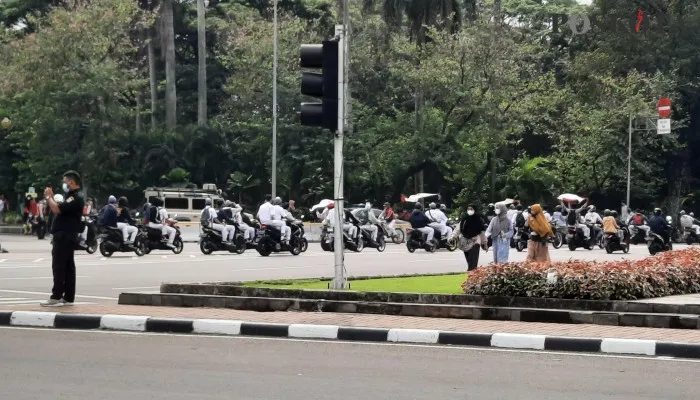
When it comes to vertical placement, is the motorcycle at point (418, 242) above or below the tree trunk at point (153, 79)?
below

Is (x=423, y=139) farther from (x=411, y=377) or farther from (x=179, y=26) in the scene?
(x=411, y=377)

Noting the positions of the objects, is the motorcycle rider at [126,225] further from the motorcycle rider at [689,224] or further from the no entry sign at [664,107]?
the no entry sign at [664,107]

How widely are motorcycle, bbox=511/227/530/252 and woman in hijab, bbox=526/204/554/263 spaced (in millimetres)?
17267

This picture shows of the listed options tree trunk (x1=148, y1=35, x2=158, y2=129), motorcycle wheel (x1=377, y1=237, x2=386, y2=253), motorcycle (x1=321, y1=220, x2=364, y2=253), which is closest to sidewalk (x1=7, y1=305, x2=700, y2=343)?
motorcycle (x1=321, y1=220, x2=364, y2=253)

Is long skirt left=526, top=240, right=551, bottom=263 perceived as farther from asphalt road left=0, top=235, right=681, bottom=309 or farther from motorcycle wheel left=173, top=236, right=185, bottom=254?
motorcycle wheel left=173, top=236, right=185, bottom=254

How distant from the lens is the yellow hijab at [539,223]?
69.0 feet

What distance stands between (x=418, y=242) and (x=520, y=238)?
12.8 feet

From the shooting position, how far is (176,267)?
87.5ft

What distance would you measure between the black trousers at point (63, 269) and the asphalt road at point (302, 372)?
8.17ft

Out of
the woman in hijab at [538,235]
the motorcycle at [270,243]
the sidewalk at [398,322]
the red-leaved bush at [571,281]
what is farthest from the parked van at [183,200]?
the red-leaved bush at [571,281]

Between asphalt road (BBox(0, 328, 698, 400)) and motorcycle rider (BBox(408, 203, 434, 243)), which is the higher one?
motorcycle rider (BBox(408, 203, 434, 243))

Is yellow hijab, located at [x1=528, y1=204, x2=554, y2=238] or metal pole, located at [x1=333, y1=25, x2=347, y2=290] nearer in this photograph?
metal pole, located at [x1=333, y1=25, x2=347, y2=290]

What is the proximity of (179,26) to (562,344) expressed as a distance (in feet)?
175

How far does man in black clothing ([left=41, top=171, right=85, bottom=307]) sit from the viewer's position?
15352 millimetres
